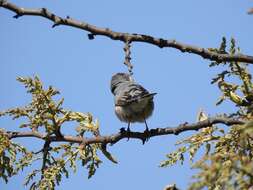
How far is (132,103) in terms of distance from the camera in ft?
24.7

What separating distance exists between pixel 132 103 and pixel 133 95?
15 cm

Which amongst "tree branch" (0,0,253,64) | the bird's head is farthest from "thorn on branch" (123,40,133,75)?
the bird's head

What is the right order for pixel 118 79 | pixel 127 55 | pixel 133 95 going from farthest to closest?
pixel 118 79, pixel 133 95, pixel 127 55

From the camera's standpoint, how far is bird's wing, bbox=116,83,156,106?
7.23 metres

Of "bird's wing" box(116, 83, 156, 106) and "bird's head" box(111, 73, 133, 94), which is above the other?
"bird's head" box(111, 73, 133, 94)

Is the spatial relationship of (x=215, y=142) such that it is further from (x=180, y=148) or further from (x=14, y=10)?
(x=14, y=10)

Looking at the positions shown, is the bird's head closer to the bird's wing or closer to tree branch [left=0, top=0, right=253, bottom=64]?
the bird's wing

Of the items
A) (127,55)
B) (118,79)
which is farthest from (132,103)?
(127,55)

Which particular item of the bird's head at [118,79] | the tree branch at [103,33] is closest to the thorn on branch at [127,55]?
the tree branch at [103,33]

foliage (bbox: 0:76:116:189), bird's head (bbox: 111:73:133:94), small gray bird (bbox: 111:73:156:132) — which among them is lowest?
foliage (bbox: 0:76:116:189)

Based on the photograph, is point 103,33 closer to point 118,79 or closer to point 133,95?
point 133,95

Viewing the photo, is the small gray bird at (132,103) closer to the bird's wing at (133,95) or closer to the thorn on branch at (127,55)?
the bird's wing at (133,95)

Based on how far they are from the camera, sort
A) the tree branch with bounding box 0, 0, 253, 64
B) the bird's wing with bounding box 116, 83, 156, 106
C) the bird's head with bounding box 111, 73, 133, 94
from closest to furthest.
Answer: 1. the tree branch with bounding box 0, 0, 253, 64
2. the bird's wing with bounding box 116, 83, 156, 106
3. the bird's head with bounding box 111, 73, 133, 94

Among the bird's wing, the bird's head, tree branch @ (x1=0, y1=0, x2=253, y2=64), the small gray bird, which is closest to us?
tree branch @ (x1=0, y1=0, x2=253, y2=64)
